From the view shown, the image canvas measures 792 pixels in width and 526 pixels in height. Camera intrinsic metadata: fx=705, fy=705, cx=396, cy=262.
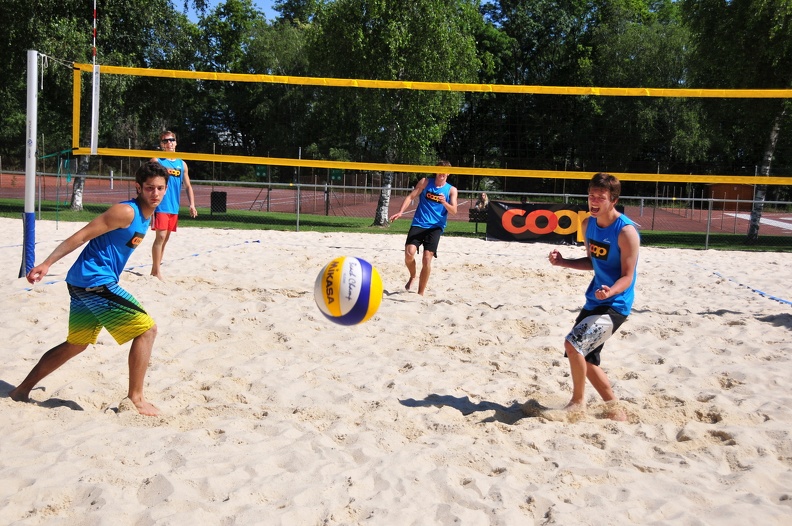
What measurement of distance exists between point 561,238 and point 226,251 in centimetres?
647

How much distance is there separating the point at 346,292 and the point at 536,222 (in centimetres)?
963

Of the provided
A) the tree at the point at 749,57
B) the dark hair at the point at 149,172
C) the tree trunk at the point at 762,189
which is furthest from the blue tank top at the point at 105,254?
the tree at the point at 749,57

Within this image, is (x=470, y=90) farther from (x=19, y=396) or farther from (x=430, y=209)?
(x=19, y=396)

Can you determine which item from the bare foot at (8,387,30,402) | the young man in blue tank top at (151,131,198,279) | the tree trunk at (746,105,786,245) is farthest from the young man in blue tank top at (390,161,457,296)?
the tree trunk at (746,105,786,245)

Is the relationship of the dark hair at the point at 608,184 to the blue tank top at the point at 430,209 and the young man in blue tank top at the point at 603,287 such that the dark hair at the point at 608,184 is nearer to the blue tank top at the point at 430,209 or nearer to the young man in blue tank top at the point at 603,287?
the young man in blue tank top at the point at 603,287

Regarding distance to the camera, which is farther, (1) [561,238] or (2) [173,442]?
(1) [561,238]

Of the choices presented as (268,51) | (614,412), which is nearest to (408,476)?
(614,412)

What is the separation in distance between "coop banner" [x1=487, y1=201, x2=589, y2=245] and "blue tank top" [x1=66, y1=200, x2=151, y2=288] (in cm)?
1001

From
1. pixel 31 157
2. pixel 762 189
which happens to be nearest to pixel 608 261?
pixel 31 157

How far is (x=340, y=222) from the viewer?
16.5 metres

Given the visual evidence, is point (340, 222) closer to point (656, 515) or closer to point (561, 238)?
point (561, 238)

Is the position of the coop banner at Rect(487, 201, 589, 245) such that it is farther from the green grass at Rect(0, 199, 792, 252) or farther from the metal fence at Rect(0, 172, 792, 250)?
the metal fence at Rect(0, 172, 792, 250)

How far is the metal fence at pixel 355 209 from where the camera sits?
14.9 m

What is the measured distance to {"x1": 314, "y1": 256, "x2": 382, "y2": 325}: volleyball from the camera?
384 cm
